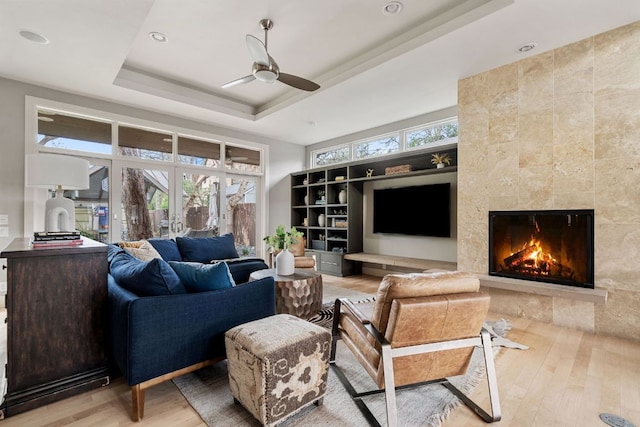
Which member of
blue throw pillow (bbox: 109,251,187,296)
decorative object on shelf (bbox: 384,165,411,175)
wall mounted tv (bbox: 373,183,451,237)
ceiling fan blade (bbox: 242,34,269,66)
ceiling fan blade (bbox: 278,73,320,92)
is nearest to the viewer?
blue throw pillow (bbox: 109,251,187,296)

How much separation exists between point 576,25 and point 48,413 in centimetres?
488

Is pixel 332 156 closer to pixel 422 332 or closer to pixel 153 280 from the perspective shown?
pixel 153 280

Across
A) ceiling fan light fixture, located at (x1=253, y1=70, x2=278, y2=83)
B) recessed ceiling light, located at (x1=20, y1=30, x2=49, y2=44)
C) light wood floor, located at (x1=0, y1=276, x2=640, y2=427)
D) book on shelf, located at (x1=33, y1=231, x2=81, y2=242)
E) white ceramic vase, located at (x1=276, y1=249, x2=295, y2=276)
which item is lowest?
light wood floor, located at (x1=0, y1=276, x2=640, y2=427)

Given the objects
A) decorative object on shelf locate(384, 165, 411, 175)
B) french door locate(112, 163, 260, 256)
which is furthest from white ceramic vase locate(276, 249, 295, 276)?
french door locate(112, 163, 260, 256)

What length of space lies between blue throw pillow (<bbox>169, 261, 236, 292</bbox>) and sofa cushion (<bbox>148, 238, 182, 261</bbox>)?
2152 mm

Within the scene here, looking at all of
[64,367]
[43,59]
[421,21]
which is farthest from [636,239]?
[43,59]

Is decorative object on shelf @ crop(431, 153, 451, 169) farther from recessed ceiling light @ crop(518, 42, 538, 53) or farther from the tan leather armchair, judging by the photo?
the tan leather armchair

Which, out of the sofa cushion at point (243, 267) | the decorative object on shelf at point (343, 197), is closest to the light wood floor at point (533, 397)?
the sofa cushion at point (243, 267)

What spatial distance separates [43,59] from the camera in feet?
11.0

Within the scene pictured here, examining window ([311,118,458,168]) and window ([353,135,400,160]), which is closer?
window ([311,118,458,168])

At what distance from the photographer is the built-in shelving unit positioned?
5245 mm

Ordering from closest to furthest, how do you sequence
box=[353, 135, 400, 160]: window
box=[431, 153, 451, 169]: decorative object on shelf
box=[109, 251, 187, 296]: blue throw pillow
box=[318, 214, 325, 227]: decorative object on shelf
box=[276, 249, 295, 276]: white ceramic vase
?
box=[109, 251, 187, 296]: blue throw pillow, box=[276, 249, 295, 276]: white ceramic vase, box=[431, 153, 451, 169]: decorative object on shelf, box=[353, 135, 400, 160]: window, box=[318, 214, 325, 227]: decorative object on shelf

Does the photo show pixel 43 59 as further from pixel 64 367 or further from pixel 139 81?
pixel 64 367

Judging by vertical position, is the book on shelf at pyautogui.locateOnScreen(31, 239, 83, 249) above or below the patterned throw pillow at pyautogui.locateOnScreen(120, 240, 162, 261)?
above
